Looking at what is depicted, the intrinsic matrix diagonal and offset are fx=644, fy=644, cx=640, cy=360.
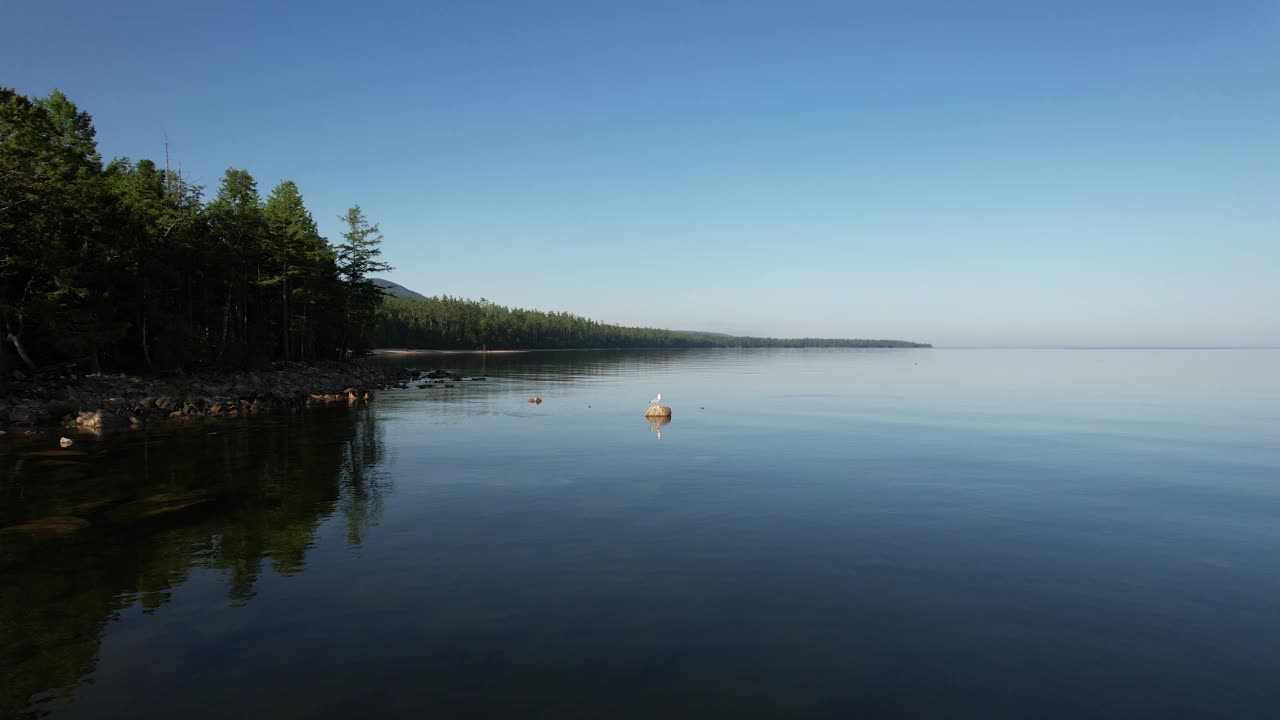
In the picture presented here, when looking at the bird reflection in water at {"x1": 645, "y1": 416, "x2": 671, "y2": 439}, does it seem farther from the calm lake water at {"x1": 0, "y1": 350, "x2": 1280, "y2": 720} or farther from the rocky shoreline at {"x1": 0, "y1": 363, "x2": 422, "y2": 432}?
the rocky shoreline at {"x1": 0, "y1": 363, "x2": 422, "y2": 432}

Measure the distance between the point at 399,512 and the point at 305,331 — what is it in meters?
68.6

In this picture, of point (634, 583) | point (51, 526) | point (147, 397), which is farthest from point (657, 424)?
point (147, 397)

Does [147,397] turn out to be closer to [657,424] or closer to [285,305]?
[285,305]

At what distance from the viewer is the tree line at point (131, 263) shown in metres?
40.3

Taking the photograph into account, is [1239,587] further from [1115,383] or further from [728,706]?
[1115,383]

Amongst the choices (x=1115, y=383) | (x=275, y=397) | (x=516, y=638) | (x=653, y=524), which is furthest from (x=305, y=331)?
(x=1115, y=383)

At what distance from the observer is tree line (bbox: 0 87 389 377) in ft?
132

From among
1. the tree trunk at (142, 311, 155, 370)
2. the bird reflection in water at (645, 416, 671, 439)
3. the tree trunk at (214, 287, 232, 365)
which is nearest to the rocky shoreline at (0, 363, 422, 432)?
the tree trunk at (142, 311, 155, 370)

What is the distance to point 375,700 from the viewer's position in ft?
29.7

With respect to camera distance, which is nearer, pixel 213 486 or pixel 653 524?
pixel 653 524

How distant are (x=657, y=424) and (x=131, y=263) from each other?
39.2 meters

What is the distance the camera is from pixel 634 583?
45.0ft

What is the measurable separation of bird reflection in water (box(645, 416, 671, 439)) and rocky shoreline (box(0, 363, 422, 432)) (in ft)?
86.1

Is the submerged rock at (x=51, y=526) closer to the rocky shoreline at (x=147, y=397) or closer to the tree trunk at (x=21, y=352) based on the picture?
the rocky shoreline at (x=147, y=397)
